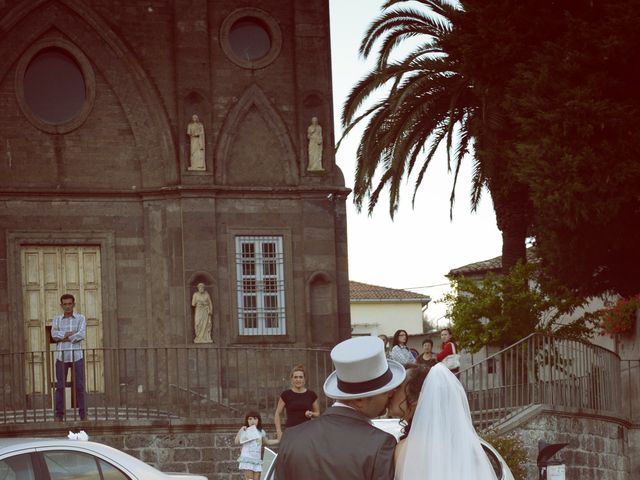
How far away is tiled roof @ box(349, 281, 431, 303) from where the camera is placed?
79.8 m

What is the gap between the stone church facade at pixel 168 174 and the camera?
28.6 m

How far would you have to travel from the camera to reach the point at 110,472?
12.5 metres

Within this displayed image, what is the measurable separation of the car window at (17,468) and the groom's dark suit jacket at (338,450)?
567 centimetres

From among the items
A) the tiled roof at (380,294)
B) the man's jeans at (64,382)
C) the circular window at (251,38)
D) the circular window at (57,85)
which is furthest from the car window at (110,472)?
the tiled roof at (380,294)

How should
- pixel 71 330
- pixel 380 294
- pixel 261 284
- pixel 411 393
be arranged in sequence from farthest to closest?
pixel 380 294, pixel 261 284, pixel 71 330, pixel 411 393

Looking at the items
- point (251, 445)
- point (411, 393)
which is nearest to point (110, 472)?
point (411, 393)

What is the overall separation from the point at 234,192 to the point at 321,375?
5026 mm

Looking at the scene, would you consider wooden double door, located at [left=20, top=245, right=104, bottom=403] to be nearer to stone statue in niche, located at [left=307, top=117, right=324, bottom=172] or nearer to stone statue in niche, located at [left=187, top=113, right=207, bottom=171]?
stone statue in niche, located at [left=187, top=113, right=207, bottom=171]

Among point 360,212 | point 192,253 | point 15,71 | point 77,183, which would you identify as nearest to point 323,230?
point 360,212

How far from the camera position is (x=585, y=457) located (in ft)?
73.6

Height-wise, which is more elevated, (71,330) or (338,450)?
(71,330)

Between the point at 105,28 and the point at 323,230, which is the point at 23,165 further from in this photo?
the point at 323,230

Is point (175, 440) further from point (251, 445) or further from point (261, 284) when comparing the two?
point (261, 284)

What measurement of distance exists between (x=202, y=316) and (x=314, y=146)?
4238 mm
